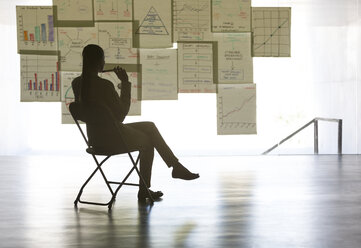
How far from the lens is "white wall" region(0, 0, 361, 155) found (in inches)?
275

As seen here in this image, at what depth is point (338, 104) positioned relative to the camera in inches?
285

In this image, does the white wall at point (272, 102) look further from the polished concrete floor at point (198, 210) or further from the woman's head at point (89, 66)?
the woman's head at point (89, 66)

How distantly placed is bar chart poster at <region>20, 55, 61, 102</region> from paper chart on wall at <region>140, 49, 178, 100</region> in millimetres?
1053

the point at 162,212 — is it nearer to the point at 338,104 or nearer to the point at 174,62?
the point at 174,62

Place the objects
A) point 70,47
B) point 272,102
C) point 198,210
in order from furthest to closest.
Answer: point 272,102, point 70,47, point 198,210

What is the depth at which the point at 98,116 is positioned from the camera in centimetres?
354

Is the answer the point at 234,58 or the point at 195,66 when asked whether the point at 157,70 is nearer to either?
the point at 195,66

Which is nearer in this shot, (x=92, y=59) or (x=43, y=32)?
(x=92, y=59)

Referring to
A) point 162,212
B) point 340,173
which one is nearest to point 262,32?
point 340,173

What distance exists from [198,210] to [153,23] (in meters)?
3.66

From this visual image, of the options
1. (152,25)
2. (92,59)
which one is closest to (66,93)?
Result: (152,25)

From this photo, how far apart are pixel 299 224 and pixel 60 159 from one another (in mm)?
4301

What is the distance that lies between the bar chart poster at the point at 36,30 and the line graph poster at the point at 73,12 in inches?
4.6

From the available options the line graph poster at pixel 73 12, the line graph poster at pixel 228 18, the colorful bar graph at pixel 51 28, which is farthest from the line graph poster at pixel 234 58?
the colorful bar graph at pixel 51 28
